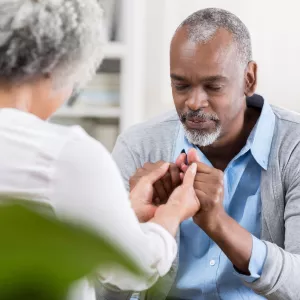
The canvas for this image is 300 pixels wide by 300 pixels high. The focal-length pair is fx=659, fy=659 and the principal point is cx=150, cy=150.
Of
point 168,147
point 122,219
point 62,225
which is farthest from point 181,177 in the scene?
point 62,225

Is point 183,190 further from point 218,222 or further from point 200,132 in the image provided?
point 200,132

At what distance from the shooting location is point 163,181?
1351 millimetres

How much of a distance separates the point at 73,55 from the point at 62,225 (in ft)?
3.03

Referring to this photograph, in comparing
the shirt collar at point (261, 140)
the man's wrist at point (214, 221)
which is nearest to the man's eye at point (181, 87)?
the shirt collar at point (261, 140)

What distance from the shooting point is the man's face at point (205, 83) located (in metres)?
1.54

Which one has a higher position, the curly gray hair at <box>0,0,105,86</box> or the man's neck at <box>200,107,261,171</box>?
the curly gray hair at <box>0,0,105,86</box>

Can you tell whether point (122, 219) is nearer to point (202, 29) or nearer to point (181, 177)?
point (181, 177)

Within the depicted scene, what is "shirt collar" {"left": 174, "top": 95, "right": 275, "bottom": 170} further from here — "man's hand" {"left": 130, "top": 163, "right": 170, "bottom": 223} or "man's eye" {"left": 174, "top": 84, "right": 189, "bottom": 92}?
"man's hand" {"left": 130, "top": 163, "right": 170, "bottom": 223}

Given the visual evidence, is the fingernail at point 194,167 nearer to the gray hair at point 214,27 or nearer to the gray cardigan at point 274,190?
the gray cardigan at point 274,190

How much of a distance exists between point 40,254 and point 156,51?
2.93m

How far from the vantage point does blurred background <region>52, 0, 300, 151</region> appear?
2.94m

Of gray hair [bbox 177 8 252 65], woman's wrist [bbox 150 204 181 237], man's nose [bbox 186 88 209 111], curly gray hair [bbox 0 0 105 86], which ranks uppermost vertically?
curly gray hair [bbox 0 0 105 86]

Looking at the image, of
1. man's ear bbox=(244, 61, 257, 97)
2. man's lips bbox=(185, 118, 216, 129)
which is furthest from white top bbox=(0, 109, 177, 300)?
man's ear bbox=(244, 61, 257, 97)

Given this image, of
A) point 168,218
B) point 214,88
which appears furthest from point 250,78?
point 168,218
